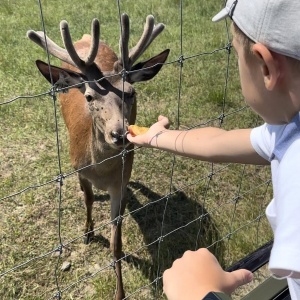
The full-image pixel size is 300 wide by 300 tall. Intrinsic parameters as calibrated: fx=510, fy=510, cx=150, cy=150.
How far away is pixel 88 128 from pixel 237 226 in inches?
45.3

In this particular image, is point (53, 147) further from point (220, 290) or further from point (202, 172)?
point (220, 290)

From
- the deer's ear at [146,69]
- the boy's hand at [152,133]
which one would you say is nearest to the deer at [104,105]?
the deer's ear at [146,69]

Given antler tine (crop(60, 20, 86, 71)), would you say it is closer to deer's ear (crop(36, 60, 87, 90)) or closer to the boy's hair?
deer's ear (crop(36, 60, 87, 90))

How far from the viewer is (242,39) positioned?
114 cm

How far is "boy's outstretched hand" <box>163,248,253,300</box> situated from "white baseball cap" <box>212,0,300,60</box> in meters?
0.53

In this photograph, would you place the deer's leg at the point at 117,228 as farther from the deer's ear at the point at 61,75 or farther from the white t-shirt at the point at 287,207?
the white t-shirt at the point at 287,207

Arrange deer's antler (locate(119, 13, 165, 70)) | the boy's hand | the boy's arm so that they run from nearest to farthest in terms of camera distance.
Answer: the boy's arm < the boy's hand < deer's antler (locate(119, 13, 165, 70))

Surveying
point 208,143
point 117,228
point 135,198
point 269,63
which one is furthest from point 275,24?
point 135,198

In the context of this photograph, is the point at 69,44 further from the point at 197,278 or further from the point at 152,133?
the point at 197,278

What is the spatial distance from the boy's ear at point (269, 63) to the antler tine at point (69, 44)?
1.74 m

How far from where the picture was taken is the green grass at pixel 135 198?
3064 mm

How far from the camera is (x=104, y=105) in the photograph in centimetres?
280

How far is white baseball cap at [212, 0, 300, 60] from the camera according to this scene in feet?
3.35

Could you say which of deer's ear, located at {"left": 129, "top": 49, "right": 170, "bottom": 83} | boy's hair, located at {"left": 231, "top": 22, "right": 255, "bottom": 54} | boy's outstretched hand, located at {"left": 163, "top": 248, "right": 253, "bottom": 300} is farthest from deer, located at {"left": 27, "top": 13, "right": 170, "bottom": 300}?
boy's hair, located at {"left": 231, "top": 22, "right": 255, "bottom": 54}
